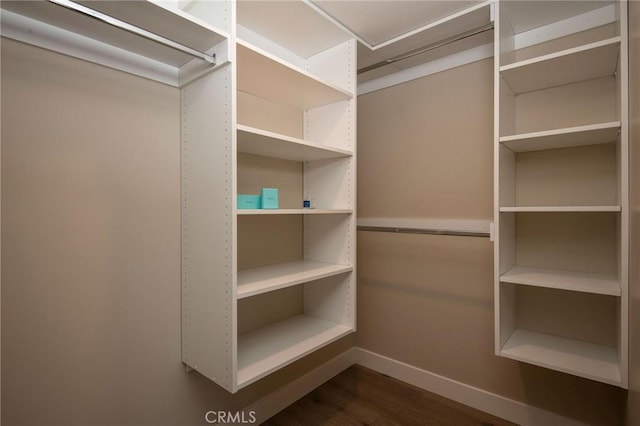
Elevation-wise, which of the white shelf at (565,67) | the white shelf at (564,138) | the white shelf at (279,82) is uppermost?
the white shelf at (565,67)

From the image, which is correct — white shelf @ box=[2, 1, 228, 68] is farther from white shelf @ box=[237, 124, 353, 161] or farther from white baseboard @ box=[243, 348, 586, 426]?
white baseboard @ box=[243, 348, 586, 426]

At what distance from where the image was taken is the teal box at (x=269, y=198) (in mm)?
1613

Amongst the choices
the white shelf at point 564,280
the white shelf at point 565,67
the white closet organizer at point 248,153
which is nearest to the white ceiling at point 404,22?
the white closet organizer at point 248,153

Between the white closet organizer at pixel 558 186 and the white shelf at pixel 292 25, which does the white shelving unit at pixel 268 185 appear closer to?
the white shelf at pixel 292 25

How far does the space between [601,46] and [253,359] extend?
6.86 feet

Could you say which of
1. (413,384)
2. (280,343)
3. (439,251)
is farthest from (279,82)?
(413,384)

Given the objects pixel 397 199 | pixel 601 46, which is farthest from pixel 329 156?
pixel 601 46

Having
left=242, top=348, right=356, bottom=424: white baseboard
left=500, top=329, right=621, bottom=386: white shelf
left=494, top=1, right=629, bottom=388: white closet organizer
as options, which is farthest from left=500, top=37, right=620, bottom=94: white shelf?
left=242, top=348, right=356, bottom=424: white baseboard

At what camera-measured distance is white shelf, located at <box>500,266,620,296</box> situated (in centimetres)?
139

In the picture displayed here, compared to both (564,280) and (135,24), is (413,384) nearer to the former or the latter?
(564,280)

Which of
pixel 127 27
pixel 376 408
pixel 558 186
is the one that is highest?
pixel 127 27

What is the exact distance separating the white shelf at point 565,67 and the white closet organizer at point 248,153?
35.4 inches

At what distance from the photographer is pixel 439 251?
2246 mm

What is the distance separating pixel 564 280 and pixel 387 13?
1677 millimetres
